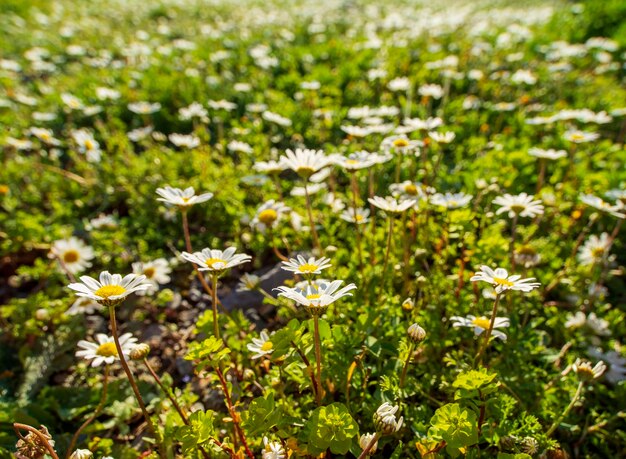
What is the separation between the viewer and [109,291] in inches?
61.1

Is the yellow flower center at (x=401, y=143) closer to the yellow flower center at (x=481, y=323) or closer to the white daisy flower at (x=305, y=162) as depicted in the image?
the white daisy flower at (x=305, y=162)

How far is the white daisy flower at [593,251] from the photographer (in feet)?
8.63

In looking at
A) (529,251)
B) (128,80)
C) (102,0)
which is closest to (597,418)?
(529,251)

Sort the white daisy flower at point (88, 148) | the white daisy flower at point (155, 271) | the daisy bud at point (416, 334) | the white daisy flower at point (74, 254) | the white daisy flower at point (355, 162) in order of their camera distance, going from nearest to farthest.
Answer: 1. the daisy bud at point (416, 334)
2. the white daisy flower at point (355, 162)
3. the white daisy flower at point (155, 271)
4. the white daisy flower at point (74, 254)
5. the white daisy flower at point (88, 148)

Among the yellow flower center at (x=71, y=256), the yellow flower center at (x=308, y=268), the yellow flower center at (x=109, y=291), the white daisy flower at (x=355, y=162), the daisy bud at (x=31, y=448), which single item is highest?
the white daisy flower at (x=355, y=162)

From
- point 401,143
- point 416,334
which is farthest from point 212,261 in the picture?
point 401,143

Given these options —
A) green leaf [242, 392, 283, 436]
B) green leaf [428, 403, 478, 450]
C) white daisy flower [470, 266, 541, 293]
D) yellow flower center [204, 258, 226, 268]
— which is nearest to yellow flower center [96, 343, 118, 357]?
yellow flower center [204, 258, 226, 268]

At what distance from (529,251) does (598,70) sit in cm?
432

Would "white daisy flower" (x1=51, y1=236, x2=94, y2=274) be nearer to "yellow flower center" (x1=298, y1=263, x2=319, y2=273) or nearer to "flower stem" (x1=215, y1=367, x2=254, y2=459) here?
"flower stem" (x1=215, y1=367, x2=254, y2=459)

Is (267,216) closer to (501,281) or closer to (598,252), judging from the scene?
(501,281)

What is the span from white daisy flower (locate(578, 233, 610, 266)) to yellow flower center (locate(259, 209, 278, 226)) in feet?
5.39

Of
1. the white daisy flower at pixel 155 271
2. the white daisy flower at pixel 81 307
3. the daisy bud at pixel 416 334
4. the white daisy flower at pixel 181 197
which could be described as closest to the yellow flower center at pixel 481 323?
the daisy bud at pixel 416 334

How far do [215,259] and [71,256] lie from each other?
1.64 metres

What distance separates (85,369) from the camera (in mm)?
2461
